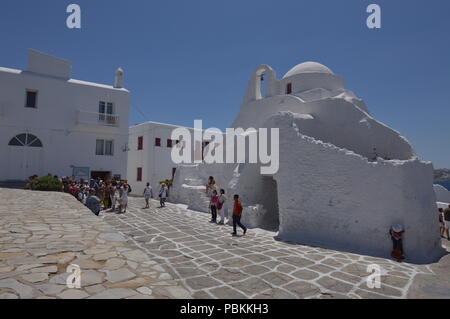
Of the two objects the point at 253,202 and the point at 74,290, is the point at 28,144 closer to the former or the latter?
the point at 253,202

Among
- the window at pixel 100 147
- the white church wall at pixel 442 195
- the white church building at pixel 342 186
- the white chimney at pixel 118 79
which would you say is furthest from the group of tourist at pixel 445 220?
the white chimney at pixel 118 79

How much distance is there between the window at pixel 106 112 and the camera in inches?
736

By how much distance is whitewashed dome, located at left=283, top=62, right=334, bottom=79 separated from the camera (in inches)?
679

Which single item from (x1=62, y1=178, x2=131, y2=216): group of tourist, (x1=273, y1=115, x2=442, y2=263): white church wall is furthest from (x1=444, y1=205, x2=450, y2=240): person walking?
(x1=62, y1=178, x2=131, y2=216): group of tourist

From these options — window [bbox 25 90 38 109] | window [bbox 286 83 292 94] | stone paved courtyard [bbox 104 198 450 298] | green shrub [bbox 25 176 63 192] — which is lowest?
stone paved courtyard [bbox 104 198 450 298]


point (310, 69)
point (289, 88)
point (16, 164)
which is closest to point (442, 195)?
point (310, 69)

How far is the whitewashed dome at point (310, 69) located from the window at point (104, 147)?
13338 mm

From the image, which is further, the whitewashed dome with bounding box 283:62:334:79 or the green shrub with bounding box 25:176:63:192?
the whitewashed dome with bounding box 283:62:334:79

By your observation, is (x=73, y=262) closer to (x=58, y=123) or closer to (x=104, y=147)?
(x=58, y=123)

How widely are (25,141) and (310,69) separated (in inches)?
735

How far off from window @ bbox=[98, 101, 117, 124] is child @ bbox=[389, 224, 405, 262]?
18.0 metres

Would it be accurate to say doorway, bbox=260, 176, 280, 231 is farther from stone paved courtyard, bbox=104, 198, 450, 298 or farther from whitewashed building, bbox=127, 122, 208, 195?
whitewashed building, bbox=127, 122, 208, 195

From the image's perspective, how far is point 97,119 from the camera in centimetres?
1845
